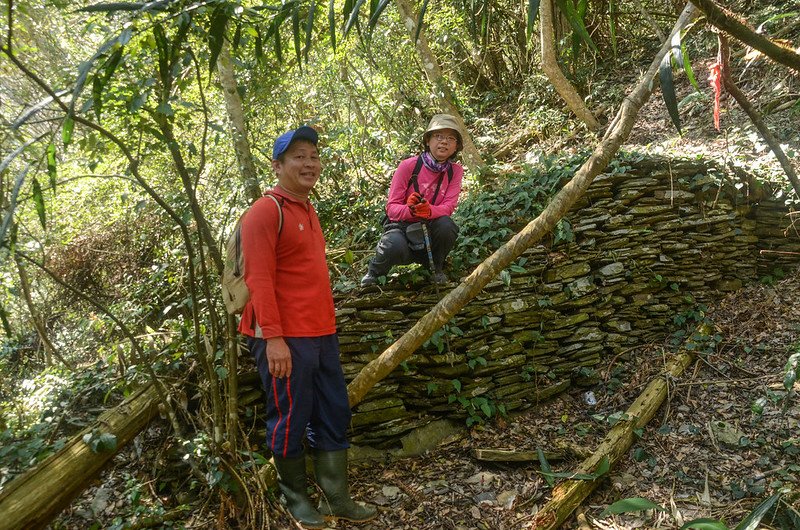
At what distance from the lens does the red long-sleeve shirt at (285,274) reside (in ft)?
8.86

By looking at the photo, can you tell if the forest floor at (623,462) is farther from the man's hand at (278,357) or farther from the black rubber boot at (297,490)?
the man's hand at (278,357)

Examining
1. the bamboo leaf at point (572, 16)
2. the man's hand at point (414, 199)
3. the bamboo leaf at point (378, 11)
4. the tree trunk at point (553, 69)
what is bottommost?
the man's hand at point (414, 199)

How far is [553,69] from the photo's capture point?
23.6 ft

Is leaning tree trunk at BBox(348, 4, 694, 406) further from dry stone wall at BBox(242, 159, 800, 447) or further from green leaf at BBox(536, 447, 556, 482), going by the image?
green leaf at BBox(536, 447, 556, 482)

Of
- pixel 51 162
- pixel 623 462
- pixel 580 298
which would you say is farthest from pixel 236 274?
pixel 580 298

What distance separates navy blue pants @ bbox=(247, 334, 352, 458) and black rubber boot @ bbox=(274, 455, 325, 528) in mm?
63

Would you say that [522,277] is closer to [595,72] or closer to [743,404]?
[743,404]

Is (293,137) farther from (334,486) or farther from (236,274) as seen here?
(334,486)

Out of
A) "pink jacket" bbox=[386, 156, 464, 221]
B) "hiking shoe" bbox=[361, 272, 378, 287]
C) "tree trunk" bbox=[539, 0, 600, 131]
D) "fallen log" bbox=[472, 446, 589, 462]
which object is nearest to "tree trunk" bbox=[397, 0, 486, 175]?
"tree trunk" bbox=[539, 0, 600, 131]

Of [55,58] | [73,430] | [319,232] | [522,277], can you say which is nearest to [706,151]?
[522,277]

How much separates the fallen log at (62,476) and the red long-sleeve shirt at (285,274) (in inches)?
35.7

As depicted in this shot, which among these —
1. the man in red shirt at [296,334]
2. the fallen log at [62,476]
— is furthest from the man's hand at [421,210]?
the fallen log at [62,476]

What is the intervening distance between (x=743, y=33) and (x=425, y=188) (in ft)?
9.40

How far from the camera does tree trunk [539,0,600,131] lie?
698 centimetres
